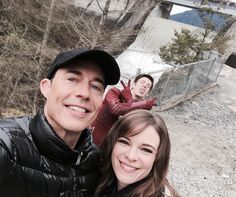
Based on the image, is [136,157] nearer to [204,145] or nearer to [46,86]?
[46,86]

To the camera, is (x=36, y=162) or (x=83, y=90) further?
(x=83, y=90)

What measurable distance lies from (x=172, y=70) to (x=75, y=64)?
7.49 metres

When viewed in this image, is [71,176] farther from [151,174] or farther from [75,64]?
[151,174]

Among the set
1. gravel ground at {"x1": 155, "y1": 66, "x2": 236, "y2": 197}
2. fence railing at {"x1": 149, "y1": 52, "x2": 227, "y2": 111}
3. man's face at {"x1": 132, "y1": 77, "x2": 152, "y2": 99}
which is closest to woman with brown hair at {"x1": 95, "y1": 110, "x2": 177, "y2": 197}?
man's face at {"x1": 132, "y1": 77, "x2": 152, "y2": 99}

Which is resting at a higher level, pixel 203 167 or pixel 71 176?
pixel 71 176

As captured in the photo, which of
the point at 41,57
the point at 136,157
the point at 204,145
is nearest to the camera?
the point at 136,157

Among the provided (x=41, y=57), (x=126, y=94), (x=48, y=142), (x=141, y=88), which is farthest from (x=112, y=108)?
(x=41, y=57)

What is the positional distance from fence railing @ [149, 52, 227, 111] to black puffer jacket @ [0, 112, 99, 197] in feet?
19.8

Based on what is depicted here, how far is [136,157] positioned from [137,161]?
0.10 ft

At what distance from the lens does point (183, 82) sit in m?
10.0

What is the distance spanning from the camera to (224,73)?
54.7 ft

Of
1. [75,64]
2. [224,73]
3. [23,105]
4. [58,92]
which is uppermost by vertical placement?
[75,64]

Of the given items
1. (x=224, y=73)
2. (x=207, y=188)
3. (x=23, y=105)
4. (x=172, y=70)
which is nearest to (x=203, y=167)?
(x=207, y=188)

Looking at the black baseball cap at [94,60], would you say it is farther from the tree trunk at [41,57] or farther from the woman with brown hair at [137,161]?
the tree trunk at [41,57]
